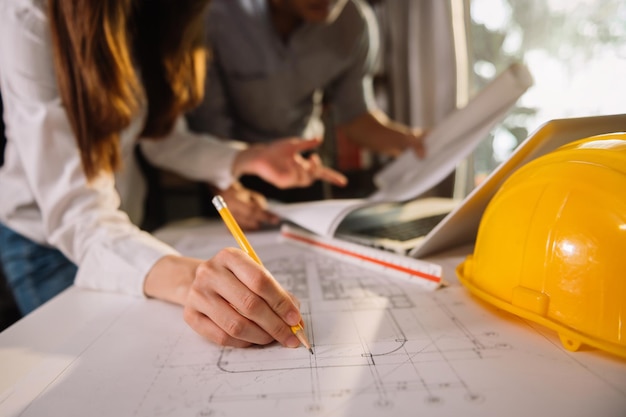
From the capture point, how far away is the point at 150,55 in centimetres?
99

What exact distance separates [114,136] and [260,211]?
391 mm

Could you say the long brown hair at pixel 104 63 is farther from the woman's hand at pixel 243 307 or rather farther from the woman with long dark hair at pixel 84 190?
the woman's hand at pixel 243 307

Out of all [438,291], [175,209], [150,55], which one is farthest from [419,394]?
[175,209]

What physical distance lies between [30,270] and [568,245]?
91cm

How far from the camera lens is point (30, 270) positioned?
82cm

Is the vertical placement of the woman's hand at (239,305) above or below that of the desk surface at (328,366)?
above

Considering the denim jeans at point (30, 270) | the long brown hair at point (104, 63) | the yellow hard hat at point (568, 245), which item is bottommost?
the denim jeans at point (30, 270)

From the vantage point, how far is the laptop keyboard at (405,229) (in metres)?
0.84

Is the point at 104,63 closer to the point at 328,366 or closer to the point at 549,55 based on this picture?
the point at 328,366

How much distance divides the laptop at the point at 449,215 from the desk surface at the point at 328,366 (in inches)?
4.7

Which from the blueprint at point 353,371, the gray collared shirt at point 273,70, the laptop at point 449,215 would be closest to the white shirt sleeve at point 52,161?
the blueprint at point 353,371

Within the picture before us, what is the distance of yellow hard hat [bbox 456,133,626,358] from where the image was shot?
400 mm

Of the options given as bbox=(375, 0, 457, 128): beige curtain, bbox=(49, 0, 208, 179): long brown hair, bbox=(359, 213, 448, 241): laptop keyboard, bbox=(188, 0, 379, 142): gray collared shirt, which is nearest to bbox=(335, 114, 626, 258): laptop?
bbox=(359, 213, 448, 241): laptop keyboard

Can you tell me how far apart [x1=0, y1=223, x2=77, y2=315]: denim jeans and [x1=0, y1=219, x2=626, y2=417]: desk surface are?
0.83 feet
